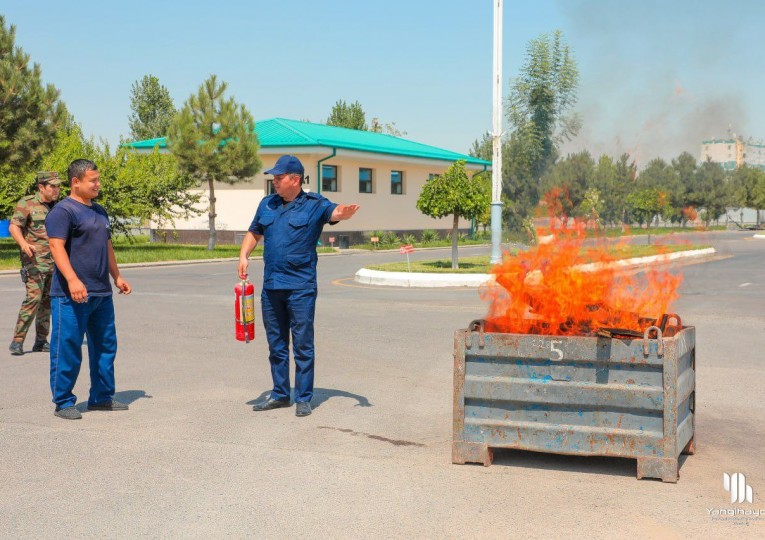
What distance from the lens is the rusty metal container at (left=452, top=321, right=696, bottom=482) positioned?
15.9 feet

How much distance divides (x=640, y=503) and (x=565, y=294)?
1298 mm

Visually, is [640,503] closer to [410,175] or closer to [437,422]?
[437,422]

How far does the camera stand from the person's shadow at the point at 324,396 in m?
6.91

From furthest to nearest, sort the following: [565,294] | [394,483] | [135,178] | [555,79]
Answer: [135,178], [555,79], [565,294], [394,483]

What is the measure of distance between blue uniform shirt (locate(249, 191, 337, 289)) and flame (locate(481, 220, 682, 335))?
155cm

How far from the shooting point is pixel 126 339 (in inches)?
410

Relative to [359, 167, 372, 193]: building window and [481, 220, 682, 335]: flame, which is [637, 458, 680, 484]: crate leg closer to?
[481, 220, 682, 335]: flame

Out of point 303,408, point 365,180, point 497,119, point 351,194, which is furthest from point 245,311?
point 365,180

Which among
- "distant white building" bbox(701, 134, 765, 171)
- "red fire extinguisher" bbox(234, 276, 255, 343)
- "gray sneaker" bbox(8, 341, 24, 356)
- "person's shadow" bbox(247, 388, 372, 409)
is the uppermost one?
"distant white building" bbox(701, 134, 765, 171)

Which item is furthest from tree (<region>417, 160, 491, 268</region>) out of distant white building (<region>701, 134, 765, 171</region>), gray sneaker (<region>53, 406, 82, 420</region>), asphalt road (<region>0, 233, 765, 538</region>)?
gray sneaker (<region>53, 406, 82, 420</region>)

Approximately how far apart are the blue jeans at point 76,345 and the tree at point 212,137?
2615 centimetres

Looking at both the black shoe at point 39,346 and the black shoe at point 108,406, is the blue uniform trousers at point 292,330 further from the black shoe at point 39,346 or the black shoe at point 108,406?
the black shoe at point 39,346

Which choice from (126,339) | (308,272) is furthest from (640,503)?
(126,339)

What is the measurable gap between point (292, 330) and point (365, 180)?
3532cm
